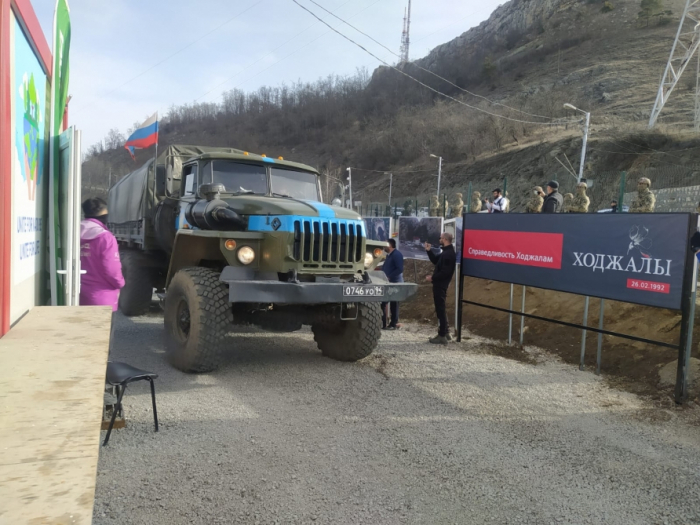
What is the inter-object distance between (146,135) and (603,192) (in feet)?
70.6

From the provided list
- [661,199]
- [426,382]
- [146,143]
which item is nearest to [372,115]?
[661,199]

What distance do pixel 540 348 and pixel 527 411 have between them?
299 cm

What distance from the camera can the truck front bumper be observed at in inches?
217

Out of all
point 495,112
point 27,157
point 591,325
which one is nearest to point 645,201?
Result: point 591,325

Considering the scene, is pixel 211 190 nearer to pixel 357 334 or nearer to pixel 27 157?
pixel 357 334

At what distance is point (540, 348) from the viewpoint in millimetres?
7977

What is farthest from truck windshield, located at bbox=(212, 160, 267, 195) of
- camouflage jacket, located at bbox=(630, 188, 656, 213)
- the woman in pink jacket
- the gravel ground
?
camouflage jacket, located at bbox=(630, 188, 656, 213)

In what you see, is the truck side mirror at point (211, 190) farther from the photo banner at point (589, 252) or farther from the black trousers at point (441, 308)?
the photo banner at point (589, 252)

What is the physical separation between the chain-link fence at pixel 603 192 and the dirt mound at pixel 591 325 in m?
2.28

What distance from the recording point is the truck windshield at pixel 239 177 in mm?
7133

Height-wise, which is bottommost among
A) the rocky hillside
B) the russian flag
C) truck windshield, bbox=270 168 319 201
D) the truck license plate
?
the truck license plate

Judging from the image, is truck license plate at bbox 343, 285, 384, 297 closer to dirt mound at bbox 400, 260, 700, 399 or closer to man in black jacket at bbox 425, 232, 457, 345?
Answer: man in black jacket at bbox 425, 232, 457, 345

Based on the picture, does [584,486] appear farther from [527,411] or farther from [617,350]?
[617,350]

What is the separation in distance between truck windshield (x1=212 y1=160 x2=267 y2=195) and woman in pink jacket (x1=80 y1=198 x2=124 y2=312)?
2.10m
